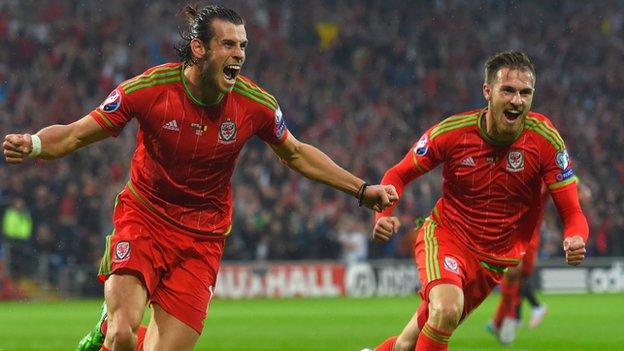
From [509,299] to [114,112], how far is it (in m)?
7.18

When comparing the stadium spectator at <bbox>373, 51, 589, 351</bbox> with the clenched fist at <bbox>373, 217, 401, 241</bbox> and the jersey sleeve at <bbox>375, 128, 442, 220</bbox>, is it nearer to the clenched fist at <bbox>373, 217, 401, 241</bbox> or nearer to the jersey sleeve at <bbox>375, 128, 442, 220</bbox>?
the jersey sleeve at <bbox>375, 128, 442, 220</bbox>

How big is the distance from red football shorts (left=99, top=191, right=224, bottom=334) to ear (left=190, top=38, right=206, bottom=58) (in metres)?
0.99

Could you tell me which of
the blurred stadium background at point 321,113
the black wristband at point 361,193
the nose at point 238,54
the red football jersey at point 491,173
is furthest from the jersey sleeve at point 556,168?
the blurred stadium background at point 321,113

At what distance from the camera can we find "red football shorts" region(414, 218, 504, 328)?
8.41m

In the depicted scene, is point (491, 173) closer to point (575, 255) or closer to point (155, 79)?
point (575, 255)

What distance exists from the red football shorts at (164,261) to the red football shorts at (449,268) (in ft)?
5.07

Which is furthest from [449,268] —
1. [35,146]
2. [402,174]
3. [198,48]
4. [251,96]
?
[35,146]

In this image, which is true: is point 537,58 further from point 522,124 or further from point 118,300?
point 118,300

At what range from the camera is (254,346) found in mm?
13445

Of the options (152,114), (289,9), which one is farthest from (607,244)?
(152,114)

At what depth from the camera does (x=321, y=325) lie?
54.7 ft

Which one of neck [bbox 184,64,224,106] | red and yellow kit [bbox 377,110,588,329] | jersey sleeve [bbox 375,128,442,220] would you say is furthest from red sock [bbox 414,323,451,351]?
neck [bbox 184,64,224,106]

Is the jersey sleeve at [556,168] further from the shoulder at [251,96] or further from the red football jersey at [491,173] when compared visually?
the shoulder at [251,96]

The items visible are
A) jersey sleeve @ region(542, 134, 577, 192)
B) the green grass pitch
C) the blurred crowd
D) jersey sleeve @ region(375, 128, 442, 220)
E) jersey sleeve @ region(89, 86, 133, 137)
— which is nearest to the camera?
jersey sleeve @ region(89, 86, 133, 137)
